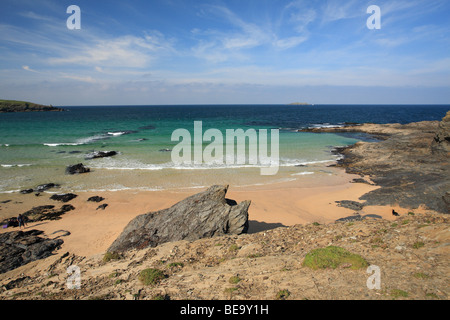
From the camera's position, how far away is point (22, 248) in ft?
42.6

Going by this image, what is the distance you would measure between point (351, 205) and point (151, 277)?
16.7 meters

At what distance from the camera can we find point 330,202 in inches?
779

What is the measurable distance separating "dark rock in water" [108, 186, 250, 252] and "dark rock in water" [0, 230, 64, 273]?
4.14 m

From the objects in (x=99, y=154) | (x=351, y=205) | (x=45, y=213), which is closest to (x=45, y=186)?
(x=45, y=213)

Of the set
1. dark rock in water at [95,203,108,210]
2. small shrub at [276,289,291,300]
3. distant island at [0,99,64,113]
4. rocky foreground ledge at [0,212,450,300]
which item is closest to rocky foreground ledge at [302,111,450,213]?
rocky foreground ledge at [0,212,450,300]

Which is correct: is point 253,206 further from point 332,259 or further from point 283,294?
point 283,294

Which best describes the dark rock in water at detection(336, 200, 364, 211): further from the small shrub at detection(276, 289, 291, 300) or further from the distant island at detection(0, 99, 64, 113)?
the distant island at detection(0, 99, 64, 113)

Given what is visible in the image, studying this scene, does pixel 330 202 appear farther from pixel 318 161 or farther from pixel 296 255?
pixel 318 161

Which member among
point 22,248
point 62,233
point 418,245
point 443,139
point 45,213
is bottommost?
point 62,233
